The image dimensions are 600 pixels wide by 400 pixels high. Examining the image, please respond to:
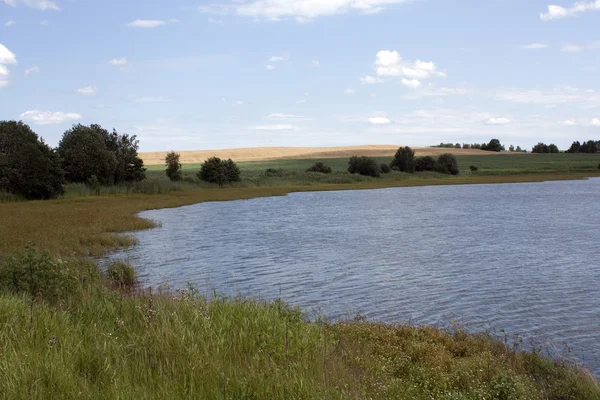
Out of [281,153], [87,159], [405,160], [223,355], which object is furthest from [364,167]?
[223,355]

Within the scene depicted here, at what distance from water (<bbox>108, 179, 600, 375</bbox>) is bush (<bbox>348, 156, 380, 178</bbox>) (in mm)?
56836

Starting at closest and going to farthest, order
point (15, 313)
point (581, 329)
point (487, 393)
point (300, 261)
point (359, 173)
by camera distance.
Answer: point (487, 393) < point (15, 313) < point (581, 329) < point (300, 261) < point (359, 173)

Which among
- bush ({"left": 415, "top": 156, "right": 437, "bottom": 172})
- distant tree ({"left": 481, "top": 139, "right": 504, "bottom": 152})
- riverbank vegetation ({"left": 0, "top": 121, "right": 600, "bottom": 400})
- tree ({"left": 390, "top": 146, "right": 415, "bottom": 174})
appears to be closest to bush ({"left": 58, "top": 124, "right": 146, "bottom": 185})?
riverbank vegetation ({"left": 0, "top": 121, "right": 600, "bottom": 400})

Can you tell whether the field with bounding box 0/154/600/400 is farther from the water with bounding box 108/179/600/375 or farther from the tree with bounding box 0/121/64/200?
the tree with bounding box 0/121/64/200

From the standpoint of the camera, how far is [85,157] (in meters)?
62.0

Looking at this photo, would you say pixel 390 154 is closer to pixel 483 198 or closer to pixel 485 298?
pixel 483 198

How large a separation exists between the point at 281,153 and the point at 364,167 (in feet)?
272

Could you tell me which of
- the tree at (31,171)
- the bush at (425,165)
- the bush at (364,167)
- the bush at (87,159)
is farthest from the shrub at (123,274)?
the bush at (425,165)

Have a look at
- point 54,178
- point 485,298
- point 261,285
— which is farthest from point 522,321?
point 54,178

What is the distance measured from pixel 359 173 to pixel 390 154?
62.7m

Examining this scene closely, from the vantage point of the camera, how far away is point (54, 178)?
52.8 meters

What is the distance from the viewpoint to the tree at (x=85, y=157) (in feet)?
204

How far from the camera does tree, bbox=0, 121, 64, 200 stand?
5097 centimetres

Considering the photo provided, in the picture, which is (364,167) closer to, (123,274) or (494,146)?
(123,274)
